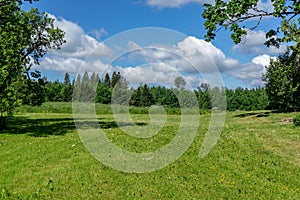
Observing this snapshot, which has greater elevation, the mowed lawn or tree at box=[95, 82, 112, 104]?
tree at box=[95, 82, 112, 104]

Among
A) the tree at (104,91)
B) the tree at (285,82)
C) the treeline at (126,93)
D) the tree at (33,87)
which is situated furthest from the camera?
the tree at (285,82)

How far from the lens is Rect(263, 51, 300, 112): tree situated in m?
48.0

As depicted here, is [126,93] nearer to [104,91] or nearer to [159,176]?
[159,176]

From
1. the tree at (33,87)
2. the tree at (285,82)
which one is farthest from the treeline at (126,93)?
the tree at (285,82)

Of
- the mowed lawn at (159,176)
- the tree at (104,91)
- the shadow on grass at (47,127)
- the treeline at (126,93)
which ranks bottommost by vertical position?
the mowed lawn at (159,176)

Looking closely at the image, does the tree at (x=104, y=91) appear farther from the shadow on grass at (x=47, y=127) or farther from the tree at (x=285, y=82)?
the tree at (x=285, y=82)

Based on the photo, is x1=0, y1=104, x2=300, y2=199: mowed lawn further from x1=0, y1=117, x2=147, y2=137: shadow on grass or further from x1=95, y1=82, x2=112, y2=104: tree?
x1=95, y1=82, x2=112, y2=104: tree

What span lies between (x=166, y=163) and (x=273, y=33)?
859 cm

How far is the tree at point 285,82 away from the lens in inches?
1889

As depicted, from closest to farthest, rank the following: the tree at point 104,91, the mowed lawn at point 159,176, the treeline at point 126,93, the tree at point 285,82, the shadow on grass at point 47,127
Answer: the mowed lawn at point 159,176, the treeline at point 126,93, the shadow on grass at point 47,127, the tree at point 104,91, the tree at point 285,82

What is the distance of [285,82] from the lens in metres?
47.9

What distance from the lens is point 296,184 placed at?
11.3m

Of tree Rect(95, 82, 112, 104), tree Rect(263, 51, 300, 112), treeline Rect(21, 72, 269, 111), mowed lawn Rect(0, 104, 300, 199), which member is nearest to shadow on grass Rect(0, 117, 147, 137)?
treeline Rect(21, 72, 269, 111)

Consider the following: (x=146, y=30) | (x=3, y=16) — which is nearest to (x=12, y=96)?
(x=3, y=16)
